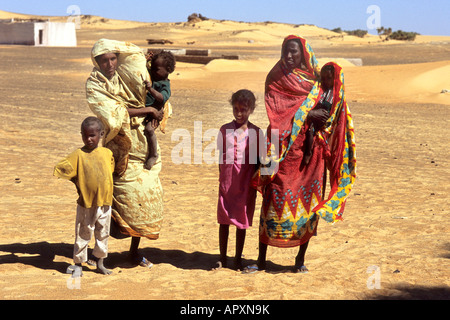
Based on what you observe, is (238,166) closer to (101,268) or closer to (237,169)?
(237,169)

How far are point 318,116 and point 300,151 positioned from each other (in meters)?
0.32

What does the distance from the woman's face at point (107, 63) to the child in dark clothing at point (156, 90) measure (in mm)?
340

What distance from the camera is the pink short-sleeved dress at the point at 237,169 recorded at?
5.32 m

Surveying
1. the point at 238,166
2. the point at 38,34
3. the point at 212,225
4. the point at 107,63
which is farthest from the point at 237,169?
the point at 38,34

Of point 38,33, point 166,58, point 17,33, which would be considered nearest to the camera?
point 166,58

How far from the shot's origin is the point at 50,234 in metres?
6.70

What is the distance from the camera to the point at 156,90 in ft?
17.7

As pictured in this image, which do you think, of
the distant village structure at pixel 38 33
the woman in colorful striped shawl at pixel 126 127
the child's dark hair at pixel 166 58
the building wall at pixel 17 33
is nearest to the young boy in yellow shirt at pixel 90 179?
the woman in colorful striped shawl at pixel 126 127

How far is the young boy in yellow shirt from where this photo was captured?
4.99 meters

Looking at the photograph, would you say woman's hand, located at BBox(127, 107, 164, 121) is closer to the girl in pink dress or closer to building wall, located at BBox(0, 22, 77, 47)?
the girl in pink dress

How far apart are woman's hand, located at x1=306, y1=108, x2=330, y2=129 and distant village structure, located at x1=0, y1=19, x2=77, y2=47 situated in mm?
43678

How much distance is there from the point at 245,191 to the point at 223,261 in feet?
2.28

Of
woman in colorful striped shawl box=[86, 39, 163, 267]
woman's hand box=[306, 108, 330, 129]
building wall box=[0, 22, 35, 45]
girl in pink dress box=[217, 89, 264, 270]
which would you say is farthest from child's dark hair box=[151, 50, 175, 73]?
building wall box=[0, 22, 35, 45]
